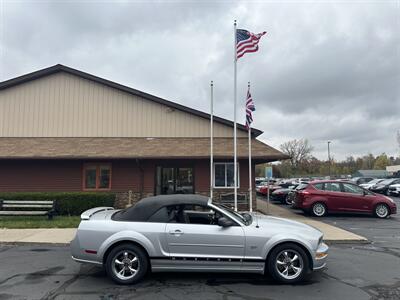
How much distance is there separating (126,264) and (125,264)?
16 millimetres

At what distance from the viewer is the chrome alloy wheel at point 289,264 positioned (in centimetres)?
529

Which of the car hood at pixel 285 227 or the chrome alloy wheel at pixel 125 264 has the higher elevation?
the car hood at pixel 285 227

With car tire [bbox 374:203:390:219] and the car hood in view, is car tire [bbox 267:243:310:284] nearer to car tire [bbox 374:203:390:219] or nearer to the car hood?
the car hood

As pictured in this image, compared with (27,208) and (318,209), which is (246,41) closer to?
(318,209)

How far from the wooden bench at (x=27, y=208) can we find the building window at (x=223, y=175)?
7083 mm

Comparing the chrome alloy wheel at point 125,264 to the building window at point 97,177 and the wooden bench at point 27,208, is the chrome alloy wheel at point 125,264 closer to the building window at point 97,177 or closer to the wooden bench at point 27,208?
the wooden bench at point 27,208

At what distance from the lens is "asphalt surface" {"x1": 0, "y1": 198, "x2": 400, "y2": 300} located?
4793 millimetres

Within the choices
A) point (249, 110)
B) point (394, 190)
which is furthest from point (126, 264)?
point (394, 190)

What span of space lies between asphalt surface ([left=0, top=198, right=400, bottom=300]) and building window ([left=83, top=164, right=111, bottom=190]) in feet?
25.8

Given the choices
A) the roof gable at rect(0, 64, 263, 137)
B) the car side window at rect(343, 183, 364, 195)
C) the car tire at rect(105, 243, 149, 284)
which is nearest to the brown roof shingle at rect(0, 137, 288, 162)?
the roof gable at rect(0, 64, 263, 137)

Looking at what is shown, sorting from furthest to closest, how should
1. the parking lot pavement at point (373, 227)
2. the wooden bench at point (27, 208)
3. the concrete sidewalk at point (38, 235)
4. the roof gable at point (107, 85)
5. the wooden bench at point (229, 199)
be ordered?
the roof gable at point (107, 85) < the wooden bench at point (229, 199) < the wooden bench at point (27, 208) < the parking lot pavement at point (373, 227) < the concrete sidewalk at point (38, 235)

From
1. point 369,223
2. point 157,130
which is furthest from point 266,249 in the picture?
point 157,130

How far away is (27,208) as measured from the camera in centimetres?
1304

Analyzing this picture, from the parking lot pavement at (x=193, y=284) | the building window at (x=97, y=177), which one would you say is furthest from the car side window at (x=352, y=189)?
the building window at (x=97, y=177)
